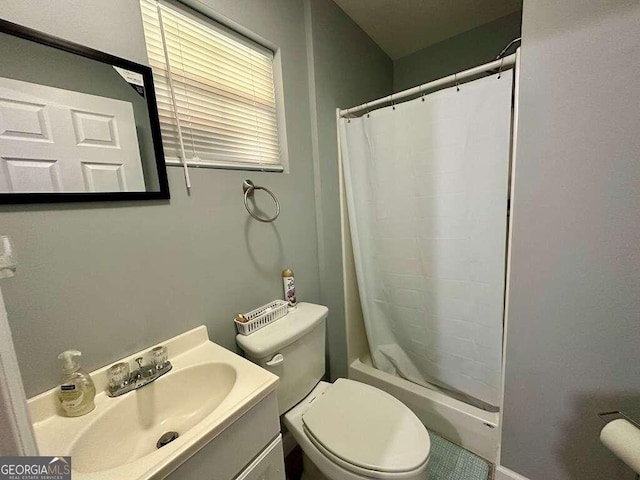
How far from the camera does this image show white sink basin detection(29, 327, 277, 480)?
569 mm

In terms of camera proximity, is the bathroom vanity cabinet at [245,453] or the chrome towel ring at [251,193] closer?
the bathroom vanity cabinet at [245,453]

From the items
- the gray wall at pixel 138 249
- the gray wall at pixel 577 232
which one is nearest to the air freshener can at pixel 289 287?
the gray wall at pixel 138 249

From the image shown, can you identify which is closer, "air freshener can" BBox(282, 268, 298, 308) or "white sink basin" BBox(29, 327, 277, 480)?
"white sink basin" BBox(29, 327, 277, 480)

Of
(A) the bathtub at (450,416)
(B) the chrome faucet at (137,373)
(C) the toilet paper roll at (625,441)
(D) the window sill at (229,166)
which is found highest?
(D) the window sill at (229,166)

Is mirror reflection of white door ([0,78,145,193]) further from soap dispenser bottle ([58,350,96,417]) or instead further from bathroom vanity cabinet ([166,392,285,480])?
bathroom vanity cabinet ([166,392,285,480])

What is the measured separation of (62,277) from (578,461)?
73.4 inches

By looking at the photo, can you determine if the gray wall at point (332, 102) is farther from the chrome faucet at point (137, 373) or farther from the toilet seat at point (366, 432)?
the chrome faucet at point (137, 373)

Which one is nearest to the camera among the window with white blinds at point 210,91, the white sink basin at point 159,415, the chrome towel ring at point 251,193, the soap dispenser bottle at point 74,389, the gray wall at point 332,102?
the white sink basin at point 159,415

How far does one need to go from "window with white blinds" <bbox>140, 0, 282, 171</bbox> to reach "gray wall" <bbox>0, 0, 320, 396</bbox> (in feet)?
0.22

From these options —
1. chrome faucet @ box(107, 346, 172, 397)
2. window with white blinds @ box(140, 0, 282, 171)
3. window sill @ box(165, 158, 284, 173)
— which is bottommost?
chrome faucet @ box(107, 346, 172, 397)

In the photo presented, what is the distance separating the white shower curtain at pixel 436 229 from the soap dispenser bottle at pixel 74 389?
1.25m

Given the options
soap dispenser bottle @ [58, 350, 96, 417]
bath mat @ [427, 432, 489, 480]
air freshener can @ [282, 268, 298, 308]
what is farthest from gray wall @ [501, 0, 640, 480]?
soap dispenser bottle @ [58, 350, 96, 417]

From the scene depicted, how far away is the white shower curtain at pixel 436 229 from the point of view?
1.13 metres

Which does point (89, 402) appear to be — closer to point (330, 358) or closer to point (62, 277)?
point (62, 277)
